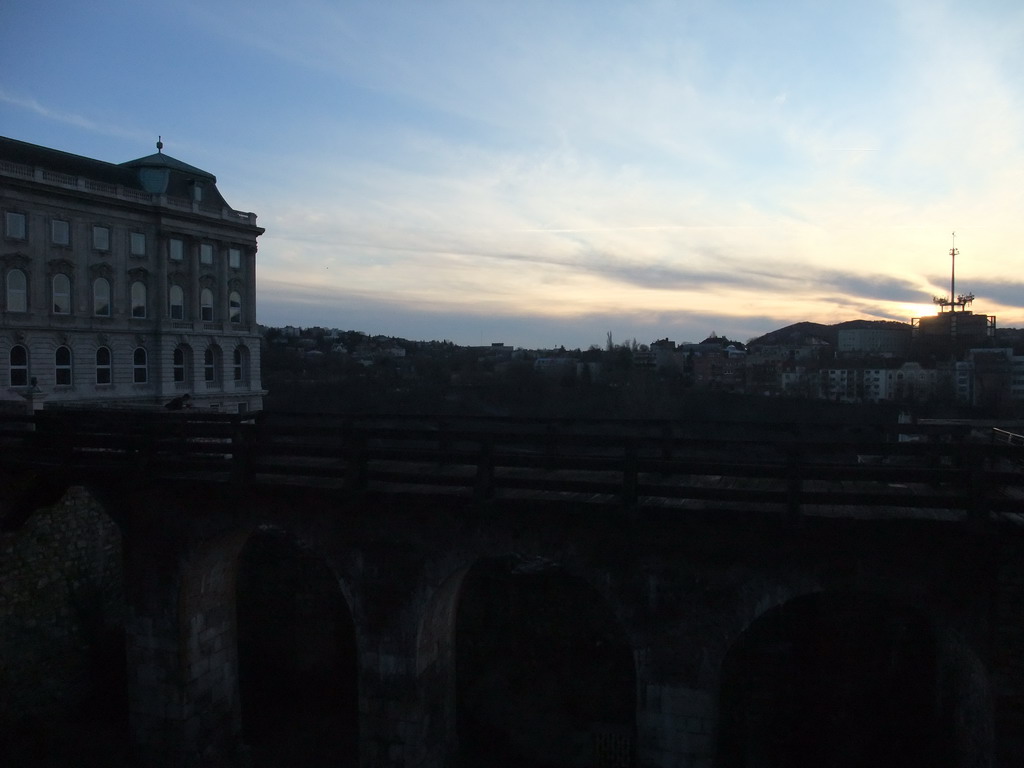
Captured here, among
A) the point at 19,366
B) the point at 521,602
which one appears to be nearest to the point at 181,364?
the point at 19,366

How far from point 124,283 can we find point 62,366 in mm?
6292

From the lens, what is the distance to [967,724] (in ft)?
25.2

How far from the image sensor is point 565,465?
24.6 ft

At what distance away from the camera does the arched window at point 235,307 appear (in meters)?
49.6

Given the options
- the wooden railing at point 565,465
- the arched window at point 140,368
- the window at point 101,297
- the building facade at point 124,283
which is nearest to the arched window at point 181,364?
the building facade at point 124,283

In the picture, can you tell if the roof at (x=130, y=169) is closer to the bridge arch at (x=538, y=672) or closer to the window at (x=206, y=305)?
the window at (x=206, y=305)

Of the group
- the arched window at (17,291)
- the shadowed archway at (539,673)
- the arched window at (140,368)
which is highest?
the arched window at (17,291)

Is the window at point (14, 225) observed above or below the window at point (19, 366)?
above

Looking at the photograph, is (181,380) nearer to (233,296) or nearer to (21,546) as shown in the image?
(233,296)

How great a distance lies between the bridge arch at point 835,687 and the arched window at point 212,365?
45.1m

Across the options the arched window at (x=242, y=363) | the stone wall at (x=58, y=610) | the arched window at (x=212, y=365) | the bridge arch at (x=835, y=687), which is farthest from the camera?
the arched window at (x=242, y=363)

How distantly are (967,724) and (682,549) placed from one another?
3903 mm

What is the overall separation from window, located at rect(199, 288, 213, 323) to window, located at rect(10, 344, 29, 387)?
1184cm

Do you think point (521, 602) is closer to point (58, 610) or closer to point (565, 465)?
point (565, 465)
